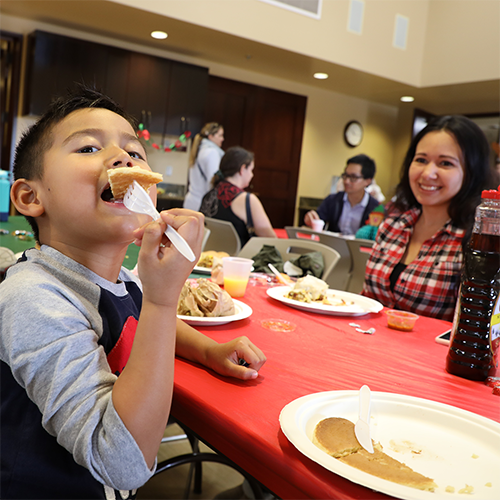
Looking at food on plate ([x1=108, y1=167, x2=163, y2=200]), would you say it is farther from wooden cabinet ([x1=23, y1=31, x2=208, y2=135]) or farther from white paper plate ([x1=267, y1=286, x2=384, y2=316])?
wooden cabinet ([x1=23, y1=31, x2=208, y2=135])

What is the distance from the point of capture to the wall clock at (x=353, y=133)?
26.6 feet

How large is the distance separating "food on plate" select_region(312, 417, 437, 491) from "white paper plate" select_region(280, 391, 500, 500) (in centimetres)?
2

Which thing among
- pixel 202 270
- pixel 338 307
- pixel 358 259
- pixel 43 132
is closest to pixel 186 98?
pixel 358 259

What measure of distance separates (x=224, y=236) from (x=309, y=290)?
2181 mm

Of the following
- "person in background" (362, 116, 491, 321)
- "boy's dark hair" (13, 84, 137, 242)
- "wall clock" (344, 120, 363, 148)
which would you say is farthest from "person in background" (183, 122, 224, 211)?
"boy's dark hair" (13, 84, 137, 242)

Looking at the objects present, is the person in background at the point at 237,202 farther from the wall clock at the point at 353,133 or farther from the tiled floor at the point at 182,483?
the wall clock at the point at 353,133

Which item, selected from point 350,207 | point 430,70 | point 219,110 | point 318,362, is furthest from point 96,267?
point 430,70

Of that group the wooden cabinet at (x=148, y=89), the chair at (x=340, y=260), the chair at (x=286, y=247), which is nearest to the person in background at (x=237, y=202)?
the chair at (x=340, y=260)

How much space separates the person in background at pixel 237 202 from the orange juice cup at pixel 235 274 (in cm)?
214

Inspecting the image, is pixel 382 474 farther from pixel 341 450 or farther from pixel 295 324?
pixel 295 324

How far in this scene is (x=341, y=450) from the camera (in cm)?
61

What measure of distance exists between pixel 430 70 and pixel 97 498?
710 centimetres

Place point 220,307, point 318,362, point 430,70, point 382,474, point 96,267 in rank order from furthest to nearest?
1. point 430,70
2. point 220,307
3. point 318,362
4. point 96,267
5. point 382,474

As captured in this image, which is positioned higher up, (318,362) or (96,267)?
(96,267)
